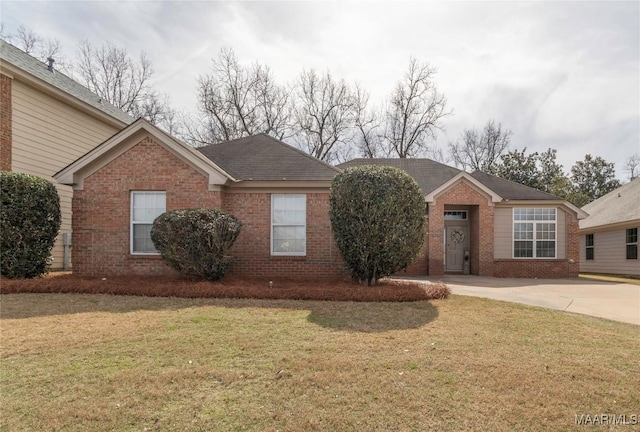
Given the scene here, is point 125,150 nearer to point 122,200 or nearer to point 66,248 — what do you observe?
point 122,200

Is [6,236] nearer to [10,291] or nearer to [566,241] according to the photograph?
[10,291]

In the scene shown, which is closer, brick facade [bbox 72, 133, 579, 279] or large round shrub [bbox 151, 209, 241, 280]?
large round shrub [bbox 151, 209, 241, 280]

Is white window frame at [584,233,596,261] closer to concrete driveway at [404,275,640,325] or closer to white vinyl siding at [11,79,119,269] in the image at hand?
concrete driveway at [404,275,640,325]

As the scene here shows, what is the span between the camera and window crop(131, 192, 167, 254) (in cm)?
1083

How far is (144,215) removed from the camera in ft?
35.7

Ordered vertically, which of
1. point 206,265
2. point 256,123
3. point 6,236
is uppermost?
point 256,123

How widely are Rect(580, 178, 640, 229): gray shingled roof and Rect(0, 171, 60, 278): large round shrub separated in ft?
74.4

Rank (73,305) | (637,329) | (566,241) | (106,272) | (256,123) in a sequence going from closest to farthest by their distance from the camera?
1. (637,329)
2. (73,305)
3. (106,272)
4. (566,241)
5. (256,123)

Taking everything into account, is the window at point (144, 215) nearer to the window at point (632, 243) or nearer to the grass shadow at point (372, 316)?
the grass shadow at point (372, 316)

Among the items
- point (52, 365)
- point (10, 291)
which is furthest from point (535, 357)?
point (10, 291)

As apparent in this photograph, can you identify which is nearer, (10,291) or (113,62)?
(10,291)

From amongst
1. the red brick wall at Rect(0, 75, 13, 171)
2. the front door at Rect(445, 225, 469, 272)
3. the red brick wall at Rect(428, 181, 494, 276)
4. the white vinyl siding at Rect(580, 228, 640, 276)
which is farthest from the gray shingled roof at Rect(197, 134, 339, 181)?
the white vinyl siding at Rect(580, 228, 640, 276)

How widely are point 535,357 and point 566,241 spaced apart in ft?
46.4

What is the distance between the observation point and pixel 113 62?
29.2 metres
